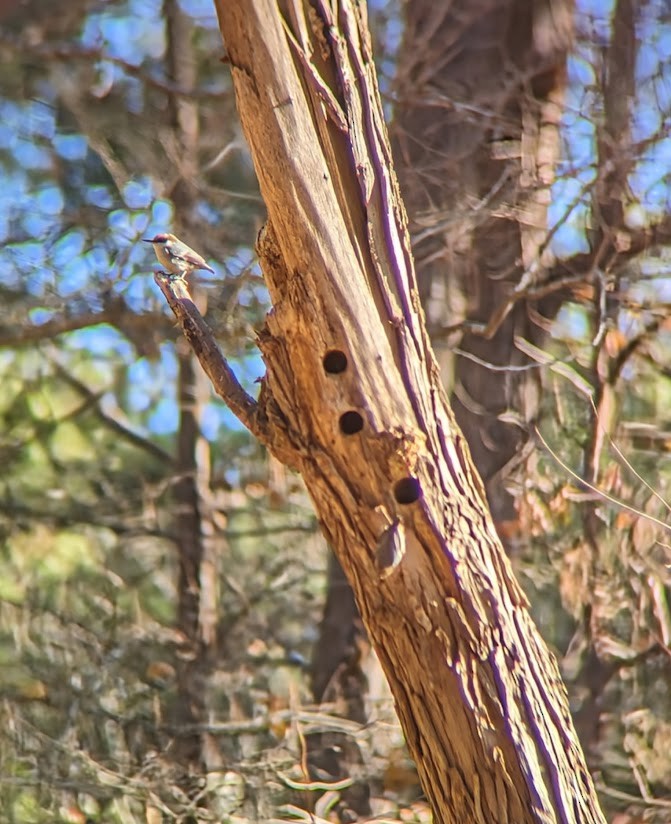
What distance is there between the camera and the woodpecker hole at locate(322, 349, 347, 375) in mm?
1655

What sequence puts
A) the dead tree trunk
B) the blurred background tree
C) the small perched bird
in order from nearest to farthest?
the dead tree trunk, the small perched bird, the blurred background tree

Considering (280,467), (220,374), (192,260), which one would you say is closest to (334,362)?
(220,374)

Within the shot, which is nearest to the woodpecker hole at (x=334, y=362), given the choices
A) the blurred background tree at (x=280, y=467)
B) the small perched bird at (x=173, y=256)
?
the small perched bird at (x=173, y=256)

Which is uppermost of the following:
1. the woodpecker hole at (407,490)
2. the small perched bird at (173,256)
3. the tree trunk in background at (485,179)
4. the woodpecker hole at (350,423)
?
the tree trunk in background at (485,179)

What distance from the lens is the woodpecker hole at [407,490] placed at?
1657 mm

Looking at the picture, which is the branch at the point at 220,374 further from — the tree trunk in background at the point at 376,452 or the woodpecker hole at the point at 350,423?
the woodpecker hole at the point at 350,423

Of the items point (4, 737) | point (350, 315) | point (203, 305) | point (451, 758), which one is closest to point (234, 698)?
point (4, 737)

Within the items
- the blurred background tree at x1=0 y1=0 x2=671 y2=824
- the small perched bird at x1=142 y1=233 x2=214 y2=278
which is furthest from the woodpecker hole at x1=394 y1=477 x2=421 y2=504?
the blurred background tree at x1=0 y1=0 x2=671 y2=824

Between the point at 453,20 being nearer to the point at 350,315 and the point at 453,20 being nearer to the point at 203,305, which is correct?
the point at 203,305

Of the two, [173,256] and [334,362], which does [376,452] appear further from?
[173,256]

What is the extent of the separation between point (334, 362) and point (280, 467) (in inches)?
97.0

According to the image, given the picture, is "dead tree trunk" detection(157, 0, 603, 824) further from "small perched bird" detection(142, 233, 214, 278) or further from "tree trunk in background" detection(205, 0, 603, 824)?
"small perched bird" detection(142, 233, 214, 278)

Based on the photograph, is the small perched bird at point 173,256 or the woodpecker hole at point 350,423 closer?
the woodpecker hole at point 350,423

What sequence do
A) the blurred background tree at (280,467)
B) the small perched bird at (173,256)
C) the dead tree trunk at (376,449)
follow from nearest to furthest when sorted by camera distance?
the dead tree trunk at (376,449) → the small perched bird at (173,256) → the blurred background tree at (280,467)
